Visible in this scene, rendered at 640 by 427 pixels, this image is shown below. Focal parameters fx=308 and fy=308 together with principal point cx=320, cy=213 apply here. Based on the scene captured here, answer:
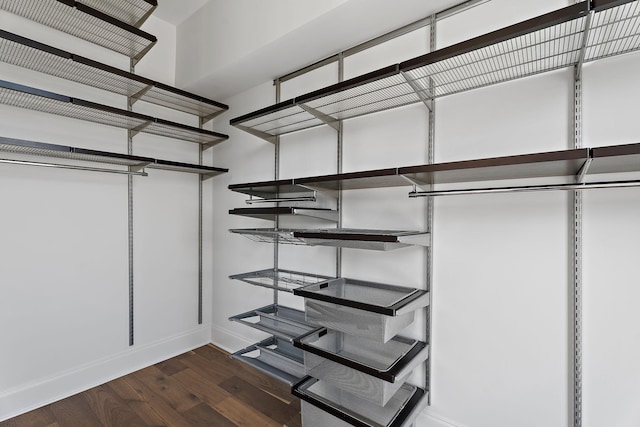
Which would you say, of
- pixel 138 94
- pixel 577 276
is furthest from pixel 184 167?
pixel 577 276

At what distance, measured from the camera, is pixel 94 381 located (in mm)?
2053

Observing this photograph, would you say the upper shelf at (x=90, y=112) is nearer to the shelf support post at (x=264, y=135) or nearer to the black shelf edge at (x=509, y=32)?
the shelf support post at (x=264, y=135)

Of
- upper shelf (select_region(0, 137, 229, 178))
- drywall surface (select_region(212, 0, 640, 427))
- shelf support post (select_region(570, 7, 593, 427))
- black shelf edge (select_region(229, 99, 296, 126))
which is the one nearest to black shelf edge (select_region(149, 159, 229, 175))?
upper shelf (select_region(0, 137, 229, 178))

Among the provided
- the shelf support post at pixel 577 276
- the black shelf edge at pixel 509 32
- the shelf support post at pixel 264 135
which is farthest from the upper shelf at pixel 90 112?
the shelf support post at pixel 577 276

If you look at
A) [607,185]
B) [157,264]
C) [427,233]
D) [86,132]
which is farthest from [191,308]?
[607,185]

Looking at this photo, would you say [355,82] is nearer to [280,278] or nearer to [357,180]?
[357,180]

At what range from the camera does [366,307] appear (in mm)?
1290

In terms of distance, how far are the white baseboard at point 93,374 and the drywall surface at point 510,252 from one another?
1.66m

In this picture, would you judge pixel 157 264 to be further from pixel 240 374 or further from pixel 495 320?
pixel 495 320

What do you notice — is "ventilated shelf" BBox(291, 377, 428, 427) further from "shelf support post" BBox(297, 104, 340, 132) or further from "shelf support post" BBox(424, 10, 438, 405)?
"shelf support post" BBox(297, 104, 340, 132)

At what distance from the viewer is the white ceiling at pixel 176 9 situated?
224 centimetres

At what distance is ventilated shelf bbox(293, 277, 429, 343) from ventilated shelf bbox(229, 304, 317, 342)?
0.41 meters

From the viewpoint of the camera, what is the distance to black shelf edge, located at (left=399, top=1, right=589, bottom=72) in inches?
34.6

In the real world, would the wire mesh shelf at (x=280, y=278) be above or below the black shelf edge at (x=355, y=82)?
below
